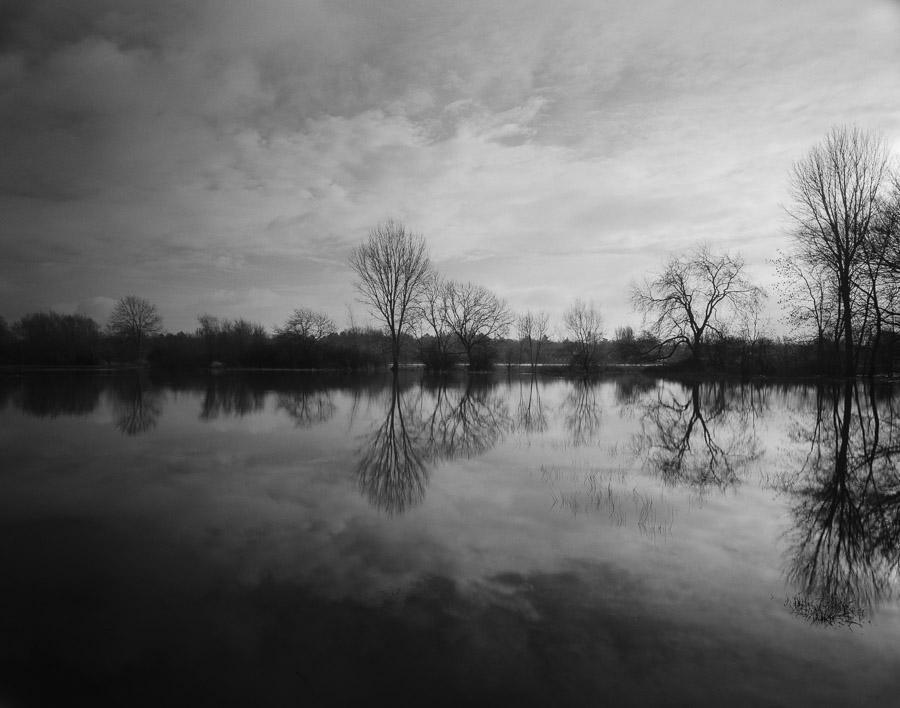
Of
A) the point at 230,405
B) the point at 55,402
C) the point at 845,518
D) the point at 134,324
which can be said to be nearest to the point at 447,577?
the point at 845,518

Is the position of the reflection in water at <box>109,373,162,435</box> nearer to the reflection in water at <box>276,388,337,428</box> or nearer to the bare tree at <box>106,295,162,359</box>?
the reflection in water at <box>276,388,337,428</box>

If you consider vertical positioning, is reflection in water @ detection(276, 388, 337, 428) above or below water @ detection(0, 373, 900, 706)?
above

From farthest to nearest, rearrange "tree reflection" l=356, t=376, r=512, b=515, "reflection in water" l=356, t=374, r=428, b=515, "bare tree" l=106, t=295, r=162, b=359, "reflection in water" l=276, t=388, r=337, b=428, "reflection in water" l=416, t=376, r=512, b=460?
1. "bare tree" l=106, t=295, r=162, b=359
2. "reflection in water" l=276, t=388, r=337, b=428
3. "reflection in water" l=416, t=376, r=512, b=460
4. "tree reflection" l=356, t=376, r=512, b=515
5. "reflection in water" l=356, t=374, r=428, b=515

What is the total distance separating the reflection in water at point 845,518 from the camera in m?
4.04

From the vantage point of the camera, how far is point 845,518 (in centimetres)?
563

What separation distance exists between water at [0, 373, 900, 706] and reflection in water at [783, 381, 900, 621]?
4cm

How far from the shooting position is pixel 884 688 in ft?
8.98

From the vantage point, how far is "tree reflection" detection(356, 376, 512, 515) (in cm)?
668

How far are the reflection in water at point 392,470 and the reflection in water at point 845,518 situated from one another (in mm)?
3969

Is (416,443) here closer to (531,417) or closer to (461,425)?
(461,425)

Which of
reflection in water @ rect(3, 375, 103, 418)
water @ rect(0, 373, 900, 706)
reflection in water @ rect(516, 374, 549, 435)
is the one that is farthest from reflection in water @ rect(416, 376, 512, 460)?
reflection in water @ rect(3, 375, 103, 418)

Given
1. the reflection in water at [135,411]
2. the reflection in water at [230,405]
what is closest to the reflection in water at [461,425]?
the reflection in water at [230,405]

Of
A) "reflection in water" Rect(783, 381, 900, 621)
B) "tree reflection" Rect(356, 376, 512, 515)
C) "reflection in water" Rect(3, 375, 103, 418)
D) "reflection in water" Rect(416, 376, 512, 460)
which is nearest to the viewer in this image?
"reflection in water" Rect(783, 381, 900, 621)

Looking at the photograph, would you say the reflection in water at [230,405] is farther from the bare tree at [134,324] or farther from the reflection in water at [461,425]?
the bare tree at [134,324]
